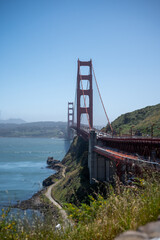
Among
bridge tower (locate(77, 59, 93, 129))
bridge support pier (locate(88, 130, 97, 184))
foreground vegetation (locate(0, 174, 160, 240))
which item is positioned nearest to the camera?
foreground vegetation (locate(0, 174, 160, 240))

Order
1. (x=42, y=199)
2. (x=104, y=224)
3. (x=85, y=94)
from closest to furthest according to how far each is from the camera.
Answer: (x=104, y=224), (x=42, y=199), (x=85, y=94)

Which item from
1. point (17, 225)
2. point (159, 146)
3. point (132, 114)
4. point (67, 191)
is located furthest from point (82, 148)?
point (17, 225)

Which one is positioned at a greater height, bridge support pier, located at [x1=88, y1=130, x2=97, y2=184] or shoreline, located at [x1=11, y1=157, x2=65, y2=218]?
bridge support pier, located at [x1=88, y1=130, x2=97, y2=184]

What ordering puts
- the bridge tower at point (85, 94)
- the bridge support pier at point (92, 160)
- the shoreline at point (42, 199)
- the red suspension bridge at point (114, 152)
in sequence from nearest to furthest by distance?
the red suspension bridge at point (114, 152) → the shoreline at point (42, 199) → the bridge support pier at point (92, 160) → the bridge tower at point (85, 94)

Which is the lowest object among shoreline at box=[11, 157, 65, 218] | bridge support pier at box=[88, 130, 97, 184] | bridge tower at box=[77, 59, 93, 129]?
shoreline at box=[11, 157, 65, 218]

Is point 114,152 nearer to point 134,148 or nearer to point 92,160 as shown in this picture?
point 134,148

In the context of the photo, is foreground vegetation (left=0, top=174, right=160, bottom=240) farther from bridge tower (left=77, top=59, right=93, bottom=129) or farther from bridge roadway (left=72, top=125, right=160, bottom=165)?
bridge tower (left=77, top=59, right=93, bottom=129)

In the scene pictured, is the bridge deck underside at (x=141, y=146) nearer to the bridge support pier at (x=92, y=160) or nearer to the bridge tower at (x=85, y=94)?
the bridge support pier at (x=92, y=160)

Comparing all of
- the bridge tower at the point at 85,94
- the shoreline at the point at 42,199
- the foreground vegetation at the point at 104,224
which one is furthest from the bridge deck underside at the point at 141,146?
the bridge tower at the point at 85,94

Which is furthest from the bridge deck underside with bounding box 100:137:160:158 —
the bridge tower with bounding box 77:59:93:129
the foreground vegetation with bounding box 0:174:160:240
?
the bridge tower with bounding box 77:59:93:129

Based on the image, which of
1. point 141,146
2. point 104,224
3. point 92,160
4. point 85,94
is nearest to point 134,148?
point 141,146

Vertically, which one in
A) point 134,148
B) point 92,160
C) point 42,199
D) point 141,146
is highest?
point 141,146

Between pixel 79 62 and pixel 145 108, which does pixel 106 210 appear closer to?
pixel 79 62

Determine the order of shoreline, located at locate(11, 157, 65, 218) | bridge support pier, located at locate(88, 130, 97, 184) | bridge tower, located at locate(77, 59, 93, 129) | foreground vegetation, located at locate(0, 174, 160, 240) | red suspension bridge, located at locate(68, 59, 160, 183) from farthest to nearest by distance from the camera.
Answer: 1. bridge tower, located at locate(77, 59, 93, 129)
2. bridge support pier, located at locate(88, 130, 97, 184)
3. shoreline, located at locate(11, 157, 65, 218)
4. red suspension bridge, located at locate(68, 59, 160, 183)
5. foreground vegetation, located at locate(0, 174, 160, 240)
